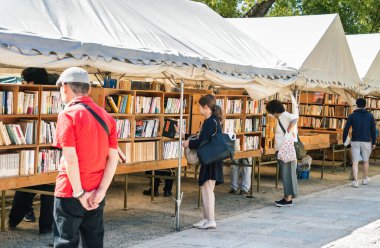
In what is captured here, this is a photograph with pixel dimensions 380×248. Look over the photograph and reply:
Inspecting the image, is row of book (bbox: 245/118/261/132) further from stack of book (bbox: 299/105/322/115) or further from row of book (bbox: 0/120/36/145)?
stack of book (bbox: 299/105/322/115)

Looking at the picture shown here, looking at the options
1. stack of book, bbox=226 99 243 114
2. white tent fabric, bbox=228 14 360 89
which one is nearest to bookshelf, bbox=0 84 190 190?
stack of book, bbox=226 99 243 114

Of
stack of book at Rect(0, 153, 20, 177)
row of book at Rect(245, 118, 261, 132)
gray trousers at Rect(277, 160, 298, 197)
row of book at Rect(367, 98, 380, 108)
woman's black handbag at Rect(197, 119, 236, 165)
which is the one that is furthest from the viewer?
row of book at Rect(367, 98, 380, 108)

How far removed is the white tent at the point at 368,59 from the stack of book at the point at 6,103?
35.2 ft

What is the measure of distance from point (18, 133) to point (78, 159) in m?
3.30

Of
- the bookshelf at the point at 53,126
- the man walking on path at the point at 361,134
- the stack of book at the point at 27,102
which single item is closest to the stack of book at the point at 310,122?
the man walking on path at the point at 361,134

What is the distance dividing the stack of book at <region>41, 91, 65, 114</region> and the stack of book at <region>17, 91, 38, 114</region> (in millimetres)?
102

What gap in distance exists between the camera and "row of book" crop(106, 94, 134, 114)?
9445 mm

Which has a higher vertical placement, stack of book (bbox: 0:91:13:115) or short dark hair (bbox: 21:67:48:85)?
short dark hair (bbox: 21:67:48:85)

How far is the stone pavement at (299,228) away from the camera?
327 inches

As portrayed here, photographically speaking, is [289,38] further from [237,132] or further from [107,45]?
[107,45]

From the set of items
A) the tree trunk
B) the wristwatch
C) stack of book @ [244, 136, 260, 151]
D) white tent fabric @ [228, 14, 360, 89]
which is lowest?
the wristwatch

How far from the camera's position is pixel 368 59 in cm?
1806

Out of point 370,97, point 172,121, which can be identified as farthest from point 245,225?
point 370,97

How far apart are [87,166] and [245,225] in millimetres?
5056
